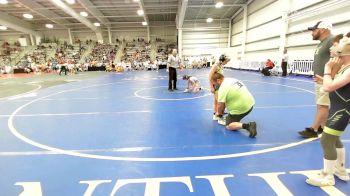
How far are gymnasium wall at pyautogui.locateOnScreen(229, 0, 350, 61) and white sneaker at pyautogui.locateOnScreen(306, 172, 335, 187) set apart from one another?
12.0m

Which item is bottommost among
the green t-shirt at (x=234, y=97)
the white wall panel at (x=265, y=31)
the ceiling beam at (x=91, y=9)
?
the green t-shirt at (x=234, y=97)

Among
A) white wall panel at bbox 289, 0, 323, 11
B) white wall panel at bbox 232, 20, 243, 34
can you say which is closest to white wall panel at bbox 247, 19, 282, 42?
white wall panel at bbox 289, 0, 323, 11

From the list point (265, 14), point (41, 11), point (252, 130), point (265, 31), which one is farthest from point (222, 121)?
point (41, 11)

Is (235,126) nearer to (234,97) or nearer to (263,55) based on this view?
(234,97)

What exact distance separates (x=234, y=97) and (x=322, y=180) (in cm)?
212

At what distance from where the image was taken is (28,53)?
36.2m

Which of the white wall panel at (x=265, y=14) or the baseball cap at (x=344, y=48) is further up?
the white wall panel at (x=265, y=14)

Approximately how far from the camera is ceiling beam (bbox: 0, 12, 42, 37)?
92.2 feet

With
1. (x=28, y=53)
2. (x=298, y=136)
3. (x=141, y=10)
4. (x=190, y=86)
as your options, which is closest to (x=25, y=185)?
(x=298, y=136)

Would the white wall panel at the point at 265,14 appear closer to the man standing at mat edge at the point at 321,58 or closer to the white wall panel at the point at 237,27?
the white wall panel at the point at 237,27

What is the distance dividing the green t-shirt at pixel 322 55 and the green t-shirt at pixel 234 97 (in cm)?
122

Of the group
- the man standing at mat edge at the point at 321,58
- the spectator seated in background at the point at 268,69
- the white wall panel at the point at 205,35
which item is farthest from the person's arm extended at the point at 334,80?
the white wall panel at the point at 205,35

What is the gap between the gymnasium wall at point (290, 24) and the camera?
12617 millimetres

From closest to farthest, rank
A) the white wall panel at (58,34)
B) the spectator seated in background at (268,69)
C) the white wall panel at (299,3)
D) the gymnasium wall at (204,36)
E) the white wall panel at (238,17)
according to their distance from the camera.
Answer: the white wall panel at (299,3)
the spectator seated in background at (268,69)
the white wall panel at (238,17)
the gymnasium wall at (204,36)
the white wall panel at (58,34)
